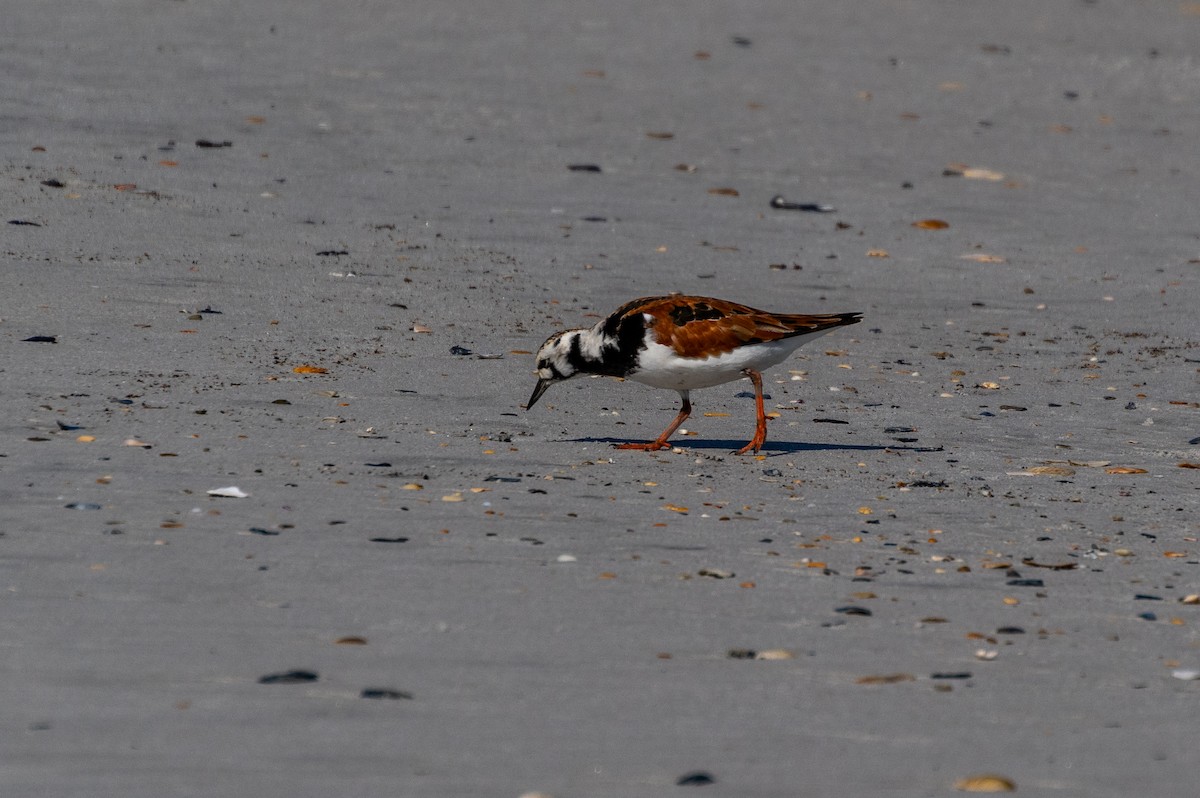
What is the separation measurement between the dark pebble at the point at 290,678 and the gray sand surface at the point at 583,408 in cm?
4

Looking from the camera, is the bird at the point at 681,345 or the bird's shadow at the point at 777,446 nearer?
the bird at the point at 681,345

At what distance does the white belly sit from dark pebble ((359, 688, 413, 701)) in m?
3.42

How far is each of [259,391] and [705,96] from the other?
25.9 ft


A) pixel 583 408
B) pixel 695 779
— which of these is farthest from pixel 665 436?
pixel 695 779

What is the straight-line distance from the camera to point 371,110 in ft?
44.7

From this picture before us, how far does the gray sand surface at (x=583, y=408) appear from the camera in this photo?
393 cm

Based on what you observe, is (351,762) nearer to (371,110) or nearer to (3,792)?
(3,792)

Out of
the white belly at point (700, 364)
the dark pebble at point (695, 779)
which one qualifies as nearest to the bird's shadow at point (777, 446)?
the white belly at point (700, 364)

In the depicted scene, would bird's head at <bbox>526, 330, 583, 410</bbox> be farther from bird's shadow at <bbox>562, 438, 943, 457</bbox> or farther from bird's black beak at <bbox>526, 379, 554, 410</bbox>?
bird's shadow at <bbox>562, 438, 943, 457</bbox>

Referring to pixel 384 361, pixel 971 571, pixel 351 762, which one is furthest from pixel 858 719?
pixel 384 361

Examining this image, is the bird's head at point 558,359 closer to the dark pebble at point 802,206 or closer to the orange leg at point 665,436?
the orange leg at point 665,436

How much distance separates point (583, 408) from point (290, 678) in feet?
13.8

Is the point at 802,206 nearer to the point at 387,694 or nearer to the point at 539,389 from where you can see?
the point at 539,389

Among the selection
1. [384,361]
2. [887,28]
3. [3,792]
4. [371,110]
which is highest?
[887,28]
